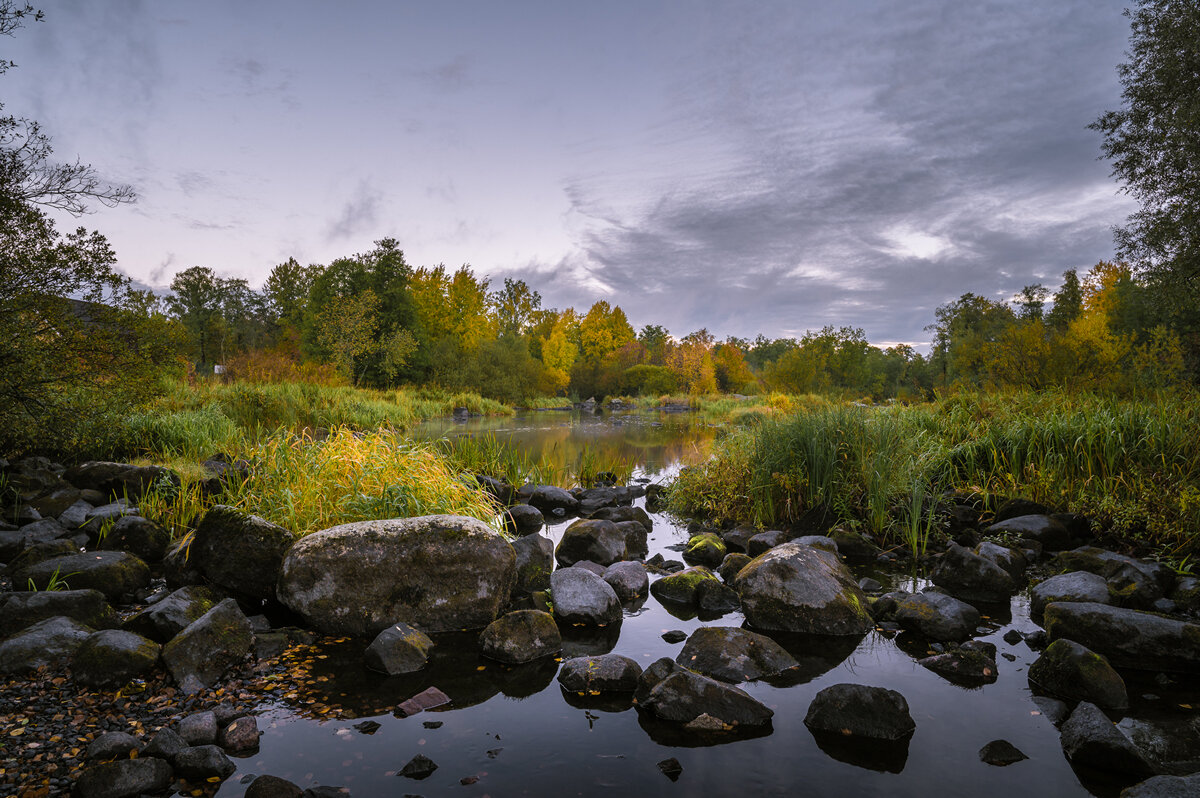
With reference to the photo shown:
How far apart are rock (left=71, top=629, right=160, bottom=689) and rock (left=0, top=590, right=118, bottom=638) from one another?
2.04 feet

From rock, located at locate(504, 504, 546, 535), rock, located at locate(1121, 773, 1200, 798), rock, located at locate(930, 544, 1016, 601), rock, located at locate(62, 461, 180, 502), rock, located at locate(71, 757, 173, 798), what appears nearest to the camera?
rock, located at locate(1121, 773, 1200, 798)

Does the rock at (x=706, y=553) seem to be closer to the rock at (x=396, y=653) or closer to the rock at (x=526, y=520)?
the rock at (x=526, y=520)

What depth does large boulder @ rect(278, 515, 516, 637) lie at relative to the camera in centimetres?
477

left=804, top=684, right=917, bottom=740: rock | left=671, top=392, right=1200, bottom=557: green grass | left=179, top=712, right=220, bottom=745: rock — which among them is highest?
left=671, top=392, right=1200, bottom=557: green grass

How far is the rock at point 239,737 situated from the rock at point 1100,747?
4.35 m

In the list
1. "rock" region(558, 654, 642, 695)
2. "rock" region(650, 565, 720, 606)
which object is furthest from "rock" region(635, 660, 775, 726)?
"rock" region(650, 565, 720, 606)

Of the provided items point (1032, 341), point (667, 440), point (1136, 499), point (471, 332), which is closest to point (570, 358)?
point (471, 332)

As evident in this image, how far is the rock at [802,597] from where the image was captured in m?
4.91

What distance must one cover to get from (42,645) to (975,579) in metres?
7.37

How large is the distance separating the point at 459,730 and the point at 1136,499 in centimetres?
782

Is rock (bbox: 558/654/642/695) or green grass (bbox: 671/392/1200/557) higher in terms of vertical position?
Result: green grass (bbox: 671/392/1200/557)

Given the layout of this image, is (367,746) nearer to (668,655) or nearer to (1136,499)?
(668,655)

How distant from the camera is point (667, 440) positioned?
884 inches

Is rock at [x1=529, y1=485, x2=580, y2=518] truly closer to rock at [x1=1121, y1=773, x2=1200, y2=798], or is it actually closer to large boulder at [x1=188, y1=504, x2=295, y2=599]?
large boulder at [x1=188, y1=504, x2=295, y2=599]
